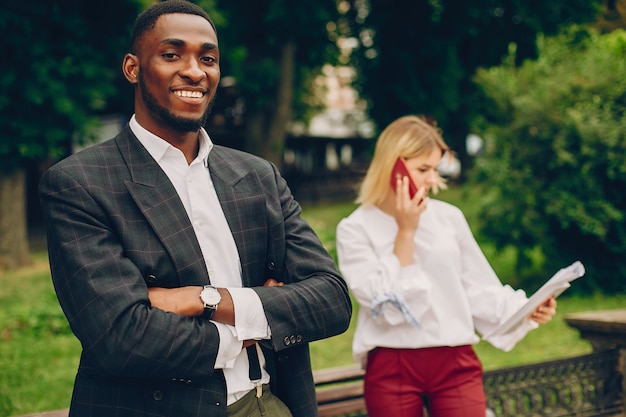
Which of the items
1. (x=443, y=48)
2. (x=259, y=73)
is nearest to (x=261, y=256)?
(x=443, y=48)

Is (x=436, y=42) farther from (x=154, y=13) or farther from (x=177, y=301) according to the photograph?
(x=177, y=301)

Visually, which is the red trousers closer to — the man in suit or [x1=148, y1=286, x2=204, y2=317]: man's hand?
the man in suit

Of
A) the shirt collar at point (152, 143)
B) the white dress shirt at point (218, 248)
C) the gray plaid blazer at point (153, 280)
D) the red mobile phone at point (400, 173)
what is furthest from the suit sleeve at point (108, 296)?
the red mobile phone at point (400, 173)

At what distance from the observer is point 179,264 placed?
2.14 m

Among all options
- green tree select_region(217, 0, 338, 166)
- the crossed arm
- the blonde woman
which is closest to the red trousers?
the blonde woman

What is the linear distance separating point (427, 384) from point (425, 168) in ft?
3.42

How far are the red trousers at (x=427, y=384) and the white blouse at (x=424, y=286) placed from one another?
0.07 metres

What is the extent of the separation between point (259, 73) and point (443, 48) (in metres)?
5.32

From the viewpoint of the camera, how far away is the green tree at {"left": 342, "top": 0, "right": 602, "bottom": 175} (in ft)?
33.7

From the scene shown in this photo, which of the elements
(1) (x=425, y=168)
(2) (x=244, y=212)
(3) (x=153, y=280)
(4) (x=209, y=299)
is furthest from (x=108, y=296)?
(1) (x=425, y=168)

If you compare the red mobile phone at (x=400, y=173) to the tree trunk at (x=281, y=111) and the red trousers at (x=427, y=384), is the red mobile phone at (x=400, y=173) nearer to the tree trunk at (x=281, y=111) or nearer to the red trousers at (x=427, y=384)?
the red trousers at (x=427, y=384)

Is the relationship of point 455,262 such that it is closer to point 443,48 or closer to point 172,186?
point 172,186

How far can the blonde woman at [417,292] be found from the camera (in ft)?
10.3

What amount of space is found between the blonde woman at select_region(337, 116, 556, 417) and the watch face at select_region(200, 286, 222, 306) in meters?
1.13
